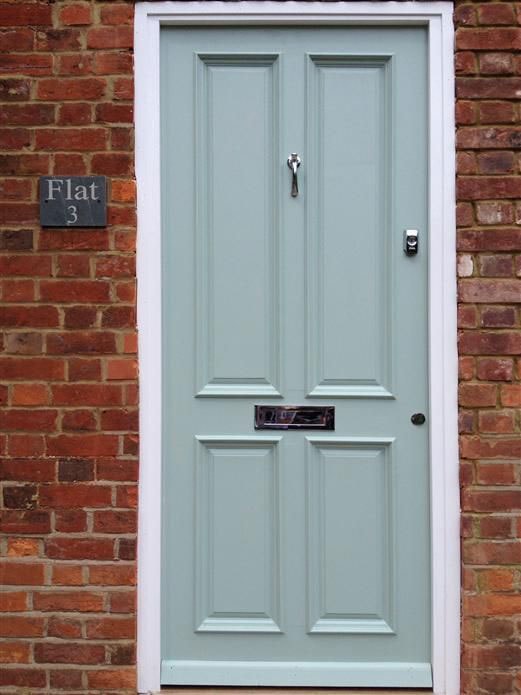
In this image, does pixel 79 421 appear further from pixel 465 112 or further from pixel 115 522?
pixel 465 112

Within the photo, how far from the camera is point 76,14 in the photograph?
3217mm

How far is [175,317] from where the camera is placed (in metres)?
3.31

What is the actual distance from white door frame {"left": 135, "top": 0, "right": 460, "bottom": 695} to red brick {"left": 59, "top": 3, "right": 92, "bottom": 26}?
0.63 feet

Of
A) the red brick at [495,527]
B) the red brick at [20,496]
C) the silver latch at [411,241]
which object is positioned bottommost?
the red brick at [495,527]

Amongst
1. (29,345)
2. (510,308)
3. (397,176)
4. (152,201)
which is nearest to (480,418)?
(510,308)

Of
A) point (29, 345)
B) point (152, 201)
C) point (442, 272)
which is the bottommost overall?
point (29, 345)

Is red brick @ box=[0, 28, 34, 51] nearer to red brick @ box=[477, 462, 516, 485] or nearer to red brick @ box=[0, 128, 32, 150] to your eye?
red brick @ box=[0, 128, 32, 150]

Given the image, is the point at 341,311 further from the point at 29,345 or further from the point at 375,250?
the point at 29,345

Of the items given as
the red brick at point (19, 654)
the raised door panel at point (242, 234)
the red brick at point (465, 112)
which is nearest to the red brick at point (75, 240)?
the raised door panel at point (242, 234)

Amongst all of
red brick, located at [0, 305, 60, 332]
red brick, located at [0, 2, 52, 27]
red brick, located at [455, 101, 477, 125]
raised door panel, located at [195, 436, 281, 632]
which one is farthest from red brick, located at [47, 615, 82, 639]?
red brick, located at [455, 101, 477, 125]

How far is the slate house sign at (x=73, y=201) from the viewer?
3.20 meters

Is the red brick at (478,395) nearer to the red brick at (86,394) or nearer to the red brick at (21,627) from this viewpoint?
the red brick at (86,394)

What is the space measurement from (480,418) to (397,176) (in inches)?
39.5

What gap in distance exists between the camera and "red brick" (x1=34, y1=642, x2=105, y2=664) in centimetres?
320
